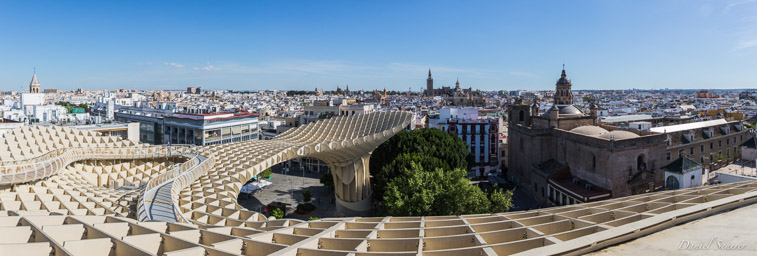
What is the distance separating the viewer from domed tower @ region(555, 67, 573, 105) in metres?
43.2

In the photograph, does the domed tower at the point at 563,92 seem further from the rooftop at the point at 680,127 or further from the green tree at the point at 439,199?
the green tree at the point at 439,199

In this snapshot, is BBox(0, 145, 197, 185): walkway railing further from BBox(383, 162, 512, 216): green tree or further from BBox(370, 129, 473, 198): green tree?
BBox(370, 129, 473, 198): green tree

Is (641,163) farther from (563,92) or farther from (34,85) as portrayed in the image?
(34,85)

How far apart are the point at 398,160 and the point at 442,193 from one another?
10839 millimetres

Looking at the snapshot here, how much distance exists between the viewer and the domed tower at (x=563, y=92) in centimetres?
4325

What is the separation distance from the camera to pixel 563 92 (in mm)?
43500

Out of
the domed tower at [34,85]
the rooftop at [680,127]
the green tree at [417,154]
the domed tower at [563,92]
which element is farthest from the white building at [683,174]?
the domed tower at [34,85]

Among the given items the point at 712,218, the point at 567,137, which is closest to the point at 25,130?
the point at 712,218

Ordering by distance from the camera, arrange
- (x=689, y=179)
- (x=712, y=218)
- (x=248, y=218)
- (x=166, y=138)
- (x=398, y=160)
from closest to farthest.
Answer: (x=712, y=218)
(x=248, y=218)
(x=689, y=179)
(x=398, y=160)
(x=166, y=138)

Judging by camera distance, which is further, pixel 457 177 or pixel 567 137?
pixel 567 137

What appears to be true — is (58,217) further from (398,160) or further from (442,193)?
(398,160)

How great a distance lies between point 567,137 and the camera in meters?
33.4

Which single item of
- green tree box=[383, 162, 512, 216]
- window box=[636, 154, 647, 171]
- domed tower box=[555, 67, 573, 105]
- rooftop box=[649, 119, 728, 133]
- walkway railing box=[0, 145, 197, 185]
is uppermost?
domed tower box=[555, 67, 573, 105]

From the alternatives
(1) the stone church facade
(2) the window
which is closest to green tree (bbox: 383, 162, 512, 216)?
(1) the stone church facade
